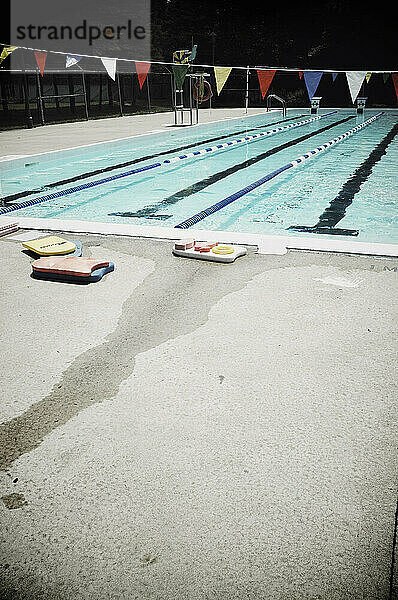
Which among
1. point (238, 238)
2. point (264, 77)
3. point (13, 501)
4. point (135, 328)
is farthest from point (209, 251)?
point (264, 77)

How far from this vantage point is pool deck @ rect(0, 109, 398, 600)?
153 cm

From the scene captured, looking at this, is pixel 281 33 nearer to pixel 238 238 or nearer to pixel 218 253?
pixel 238 238

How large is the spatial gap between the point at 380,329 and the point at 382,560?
5.57ft

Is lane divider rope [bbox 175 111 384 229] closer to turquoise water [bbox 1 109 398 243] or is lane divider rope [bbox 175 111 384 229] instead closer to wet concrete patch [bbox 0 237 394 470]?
turquoise water [bbox 1 109 398 243]

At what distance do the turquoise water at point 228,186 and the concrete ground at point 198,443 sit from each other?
2.97 m

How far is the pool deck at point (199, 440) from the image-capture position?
5.03 feet

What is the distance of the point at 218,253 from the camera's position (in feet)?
14.1

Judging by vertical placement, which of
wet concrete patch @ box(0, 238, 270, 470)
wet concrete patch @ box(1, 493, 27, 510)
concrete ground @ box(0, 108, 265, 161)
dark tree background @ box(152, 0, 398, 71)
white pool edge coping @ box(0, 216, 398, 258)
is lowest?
wet concrete patch @ box(1, 493, 27, 510)

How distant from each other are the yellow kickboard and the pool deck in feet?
1.83

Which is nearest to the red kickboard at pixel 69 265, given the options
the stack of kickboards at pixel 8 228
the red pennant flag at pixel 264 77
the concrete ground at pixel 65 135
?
the stack of kickboards at pixel 8 228

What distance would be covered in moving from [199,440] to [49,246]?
282 centimetres

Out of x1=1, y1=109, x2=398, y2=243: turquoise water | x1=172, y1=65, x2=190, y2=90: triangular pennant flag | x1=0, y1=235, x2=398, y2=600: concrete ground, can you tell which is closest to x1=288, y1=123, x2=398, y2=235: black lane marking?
x1=1, y1=109, x2=398, y2=243: turquoise water

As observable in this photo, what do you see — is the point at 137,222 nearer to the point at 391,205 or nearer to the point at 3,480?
the point at 391,205

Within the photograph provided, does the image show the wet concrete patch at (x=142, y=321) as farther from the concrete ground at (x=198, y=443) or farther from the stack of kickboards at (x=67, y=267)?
the stack of kickboards at (x=67, y=267)
